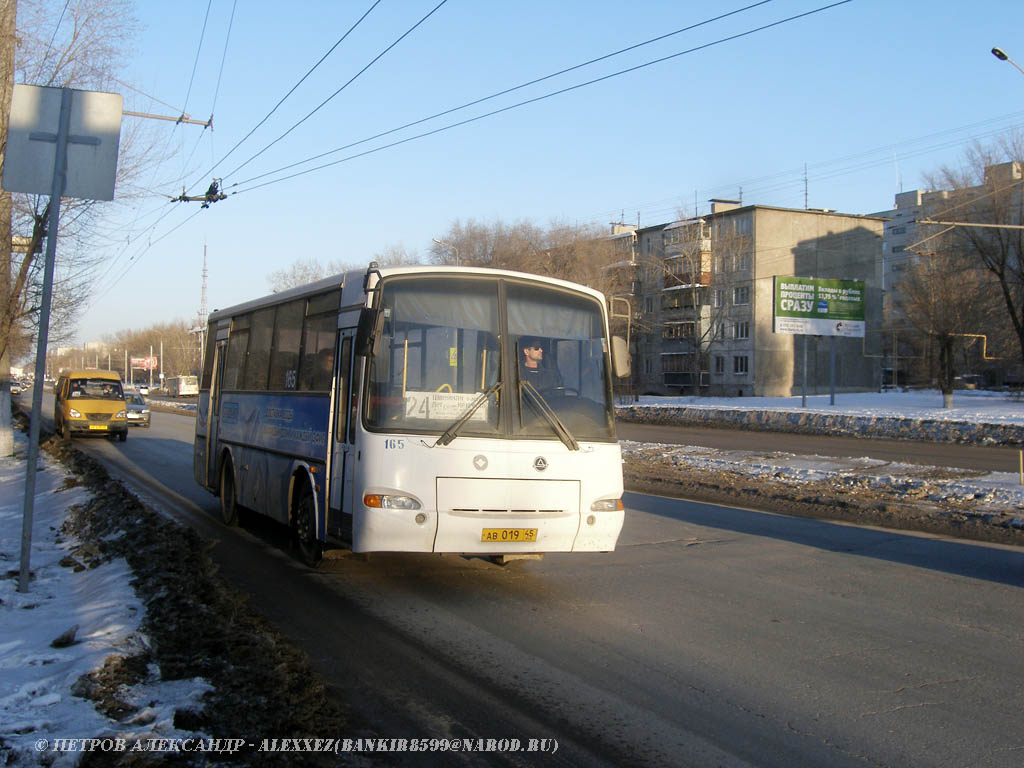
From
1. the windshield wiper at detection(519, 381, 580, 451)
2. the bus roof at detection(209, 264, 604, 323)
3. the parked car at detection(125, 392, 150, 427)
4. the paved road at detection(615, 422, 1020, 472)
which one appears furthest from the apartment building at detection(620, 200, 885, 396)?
the windshield wiper at detection(519, 381, 580, 451)

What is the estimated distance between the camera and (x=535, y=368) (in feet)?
25.7

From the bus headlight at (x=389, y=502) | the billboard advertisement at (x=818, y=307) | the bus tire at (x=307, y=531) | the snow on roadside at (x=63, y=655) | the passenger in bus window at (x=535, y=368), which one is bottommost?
the snow on roadside at (x=63, y=655)

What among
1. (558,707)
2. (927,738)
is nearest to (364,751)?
(558,707)

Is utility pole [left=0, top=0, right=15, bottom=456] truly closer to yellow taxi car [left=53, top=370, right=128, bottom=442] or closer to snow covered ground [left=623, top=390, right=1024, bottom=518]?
yellow taxi car [left=53, top=370, right=128, bottom=442]

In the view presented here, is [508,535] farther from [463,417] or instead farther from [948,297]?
[948,297]

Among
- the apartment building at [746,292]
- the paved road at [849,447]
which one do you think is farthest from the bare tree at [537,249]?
the paved road at [849,447]

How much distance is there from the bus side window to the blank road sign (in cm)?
233

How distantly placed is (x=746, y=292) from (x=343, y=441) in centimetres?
6825

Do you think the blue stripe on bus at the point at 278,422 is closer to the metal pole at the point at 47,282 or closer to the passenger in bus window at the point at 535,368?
the passenger in bus window at the point at 535,368

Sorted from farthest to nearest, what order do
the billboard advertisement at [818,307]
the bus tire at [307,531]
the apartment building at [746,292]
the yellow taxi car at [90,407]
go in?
the apartment building at [746,292] < the billboard advertisement at [818,307] < the yellow taxi car at [90,407] < the bus tire at [307,531]

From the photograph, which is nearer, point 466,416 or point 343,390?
point 466,416

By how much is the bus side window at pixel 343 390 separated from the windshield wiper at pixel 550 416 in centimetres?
159

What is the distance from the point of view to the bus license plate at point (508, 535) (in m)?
7.33

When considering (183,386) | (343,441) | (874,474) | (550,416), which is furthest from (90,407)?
A: (183,386)
